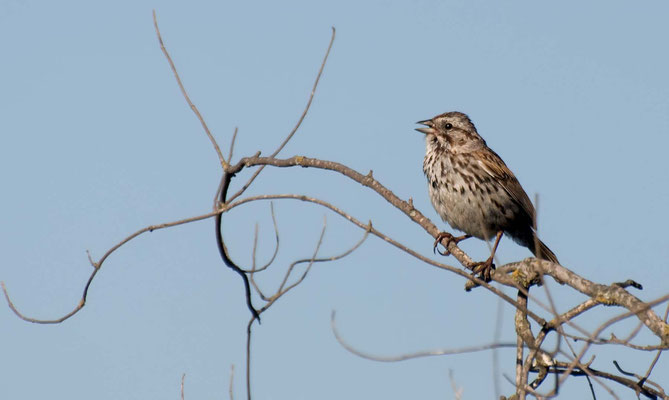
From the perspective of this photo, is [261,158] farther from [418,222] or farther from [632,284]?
[632,284]

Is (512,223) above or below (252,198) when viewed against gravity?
above

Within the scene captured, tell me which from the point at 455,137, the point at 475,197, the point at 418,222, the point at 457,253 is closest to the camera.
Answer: the point at 418,222

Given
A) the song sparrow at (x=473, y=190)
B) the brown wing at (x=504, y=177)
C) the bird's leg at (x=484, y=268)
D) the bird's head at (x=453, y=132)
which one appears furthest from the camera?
the bird's head at (x=453, y=132)

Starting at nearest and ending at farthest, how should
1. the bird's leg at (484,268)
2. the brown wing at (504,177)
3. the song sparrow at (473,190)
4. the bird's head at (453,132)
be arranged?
the bird's leg at (484,268)
the song sparrow at (473,190)
the brown wing at (504,177)
the bird's head at (453,132)

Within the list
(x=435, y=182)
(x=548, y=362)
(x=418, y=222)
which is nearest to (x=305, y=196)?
(x=418, y=222)

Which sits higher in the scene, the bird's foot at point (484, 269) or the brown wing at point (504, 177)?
the brown wing at point (504, 177)

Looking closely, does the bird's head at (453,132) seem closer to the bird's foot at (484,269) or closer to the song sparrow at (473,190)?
the song sparrow at (473,190)

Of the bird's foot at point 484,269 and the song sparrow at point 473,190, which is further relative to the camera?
the song sparrow at point 473,190

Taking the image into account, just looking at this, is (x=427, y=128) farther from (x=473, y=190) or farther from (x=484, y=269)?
(x=484, y=269)

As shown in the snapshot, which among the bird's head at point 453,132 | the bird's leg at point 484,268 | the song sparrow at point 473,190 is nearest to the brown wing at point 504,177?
the song sparrow at point 473,190

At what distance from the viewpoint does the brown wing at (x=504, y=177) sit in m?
8.94

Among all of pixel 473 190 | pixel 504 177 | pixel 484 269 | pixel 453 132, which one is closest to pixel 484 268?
pixel 484 269

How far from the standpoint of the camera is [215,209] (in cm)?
605

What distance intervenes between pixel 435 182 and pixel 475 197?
39cm
